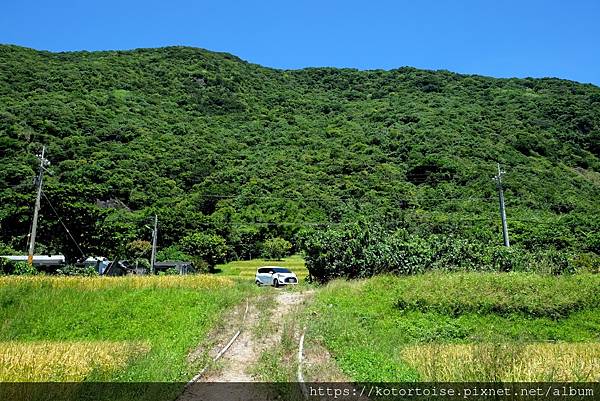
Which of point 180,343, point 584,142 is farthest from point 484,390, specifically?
point 584,142

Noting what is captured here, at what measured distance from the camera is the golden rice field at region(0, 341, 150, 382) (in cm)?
959

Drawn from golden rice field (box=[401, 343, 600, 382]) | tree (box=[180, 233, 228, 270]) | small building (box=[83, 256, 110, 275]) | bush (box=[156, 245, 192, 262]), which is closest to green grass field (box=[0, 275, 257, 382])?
golden rice field (box=[401, 343, 600, 382])

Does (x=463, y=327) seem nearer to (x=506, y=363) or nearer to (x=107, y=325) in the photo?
(x=506, y=363)

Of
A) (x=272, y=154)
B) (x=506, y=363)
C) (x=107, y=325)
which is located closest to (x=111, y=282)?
(x=107, y=325)

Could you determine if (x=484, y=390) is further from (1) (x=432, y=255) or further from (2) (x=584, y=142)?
(2) (x=584, y=142)

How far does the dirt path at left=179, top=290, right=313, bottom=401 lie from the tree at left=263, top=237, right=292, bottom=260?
28.7 m

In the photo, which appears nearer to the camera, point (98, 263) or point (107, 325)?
point (107, 325)

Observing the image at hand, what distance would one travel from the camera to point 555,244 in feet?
151

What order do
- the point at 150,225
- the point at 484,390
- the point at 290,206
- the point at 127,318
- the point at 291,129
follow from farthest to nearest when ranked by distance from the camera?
the point at 291,129
the point at 290,206
the point at 150,225
the point at 127,318
the point at 484,390

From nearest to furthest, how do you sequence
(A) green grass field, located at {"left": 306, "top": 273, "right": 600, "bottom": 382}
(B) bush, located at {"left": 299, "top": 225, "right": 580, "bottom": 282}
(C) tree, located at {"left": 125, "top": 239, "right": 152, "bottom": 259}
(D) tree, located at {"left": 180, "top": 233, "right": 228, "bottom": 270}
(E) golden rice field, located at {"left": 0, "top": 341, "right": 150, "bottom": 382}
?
(E) golden rice field, located at {"left": 0, "top": 341, "right": 150, "bottom": 382}
(A) green grass field, located at {"left": 306, "top": 273, "right": 600, "bottom": 382}
(B) bush, located at {"left": 299, "top": 225, "right": 580, "bottom": 282}
(C) tree, located at {"left": 125, "top": 239, "right": 152, "bottom": 259}
(D) tree, located at {"left": 180, "top": 233, "right": 228, "bottom": 270}

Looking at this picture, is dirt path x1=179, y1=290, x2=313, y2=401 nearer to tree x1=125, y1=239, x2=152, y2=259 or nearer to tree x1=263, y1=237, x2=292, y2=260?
tree x1=125, y1=239, x2=152, y2=259

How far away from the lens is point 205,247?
48.2 metres

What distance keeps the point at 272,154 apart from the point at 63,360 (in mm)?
67236

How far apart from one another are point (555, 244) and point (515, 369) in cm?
4218
